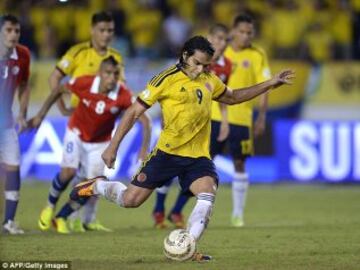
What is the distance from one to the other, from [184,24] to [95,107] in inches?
441

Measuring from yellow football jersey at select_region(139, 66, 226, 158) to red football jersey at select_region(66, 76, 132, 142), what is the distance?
2843mm

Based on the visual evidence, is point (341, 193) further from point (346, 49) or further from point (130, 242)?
point (130, 242)

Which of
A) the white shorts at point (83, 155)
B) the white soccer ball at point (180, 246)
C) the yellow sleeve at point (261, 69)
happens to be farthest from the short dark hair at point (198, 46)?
the yellow sleeve at point (261, 69)

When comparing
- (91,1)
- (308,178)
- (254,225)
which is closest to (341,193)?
(308,178)

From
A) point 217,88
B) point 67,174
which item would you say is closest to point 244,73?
point 67,174

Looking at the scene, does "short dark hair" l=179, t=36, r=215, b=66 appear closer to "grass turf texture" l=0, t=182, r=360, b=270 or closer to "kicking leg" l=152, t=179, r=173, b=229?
"grass turf texture" l=0, t=182, r=360, b=270

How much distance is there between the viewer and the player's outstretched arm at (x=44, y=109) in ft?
43.3

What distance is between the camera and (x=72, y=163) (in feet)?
43.8

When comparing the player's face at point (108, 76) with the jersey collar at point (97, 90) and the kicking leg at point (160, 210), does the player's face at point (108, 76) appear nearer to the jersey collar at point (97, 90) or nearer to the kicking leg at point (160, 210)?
the jersey collar at point (97, 90)

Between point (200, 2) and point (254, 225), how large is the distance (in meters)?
11.2

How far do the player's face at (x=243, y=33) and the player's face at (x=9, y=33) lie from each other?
3.48 metres

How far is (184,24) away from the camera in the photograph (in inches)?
953

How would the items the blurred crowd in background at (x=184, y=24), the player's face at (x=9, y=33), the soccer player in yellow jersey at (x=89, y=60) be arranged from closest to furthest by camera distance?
1. the player's face at (x=9, y=33)
2. the soccer player in yellow jersey at (x=89, y=60)
3. the blurred crowd in background at (x=184, y=24)

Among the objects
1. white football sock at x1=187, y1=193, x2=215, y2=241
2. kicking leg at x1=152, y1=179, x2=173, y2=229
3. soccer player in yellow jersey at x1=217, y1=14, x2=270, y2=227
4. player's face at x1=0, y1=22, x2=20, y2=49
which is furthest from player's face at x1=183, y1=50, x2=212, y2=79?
soccer player in yellow jersey at x1=217, y1=14, x2=270, y2=227
